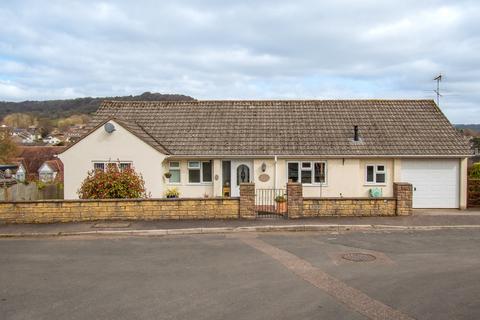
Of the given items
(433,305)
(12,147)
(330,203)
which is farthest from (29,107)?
(433,305)

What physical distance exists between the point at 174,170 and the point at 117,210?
20.8 ft

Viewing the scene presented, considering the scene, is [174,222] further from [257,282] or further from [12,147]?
[12,147]

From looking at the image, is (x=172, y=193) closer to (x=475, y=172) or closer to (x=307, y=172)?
(x=307, y=172)

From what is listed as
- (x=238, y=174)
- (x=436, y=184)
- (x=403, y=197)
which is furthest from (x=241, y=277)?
(x=436, y=184)

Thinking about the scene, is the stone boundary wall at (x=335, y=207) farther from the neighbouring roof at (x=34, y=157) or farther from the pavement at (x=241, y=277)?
the neighbouring roof at (x=34, y=157)

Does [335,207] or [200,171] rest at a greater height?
[200,171]

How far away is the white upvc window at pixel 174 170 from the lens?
76.9 ft

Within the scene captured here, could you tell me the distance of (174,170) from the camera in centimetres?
2350

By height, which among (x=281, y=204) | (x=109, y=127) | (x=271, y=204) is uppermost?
(x=109, y=127)

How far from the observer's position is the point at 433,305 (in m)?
7.95

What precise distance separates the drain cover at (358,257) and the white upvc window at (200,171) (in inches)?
469

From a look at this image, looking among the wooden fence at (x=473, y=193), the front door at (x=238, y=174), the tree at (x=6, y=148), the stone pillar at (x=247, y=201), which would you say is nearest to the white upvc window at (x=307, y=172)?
the front door at (x=238, y=174)

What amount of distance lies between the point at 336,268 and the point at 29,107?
15176 cm

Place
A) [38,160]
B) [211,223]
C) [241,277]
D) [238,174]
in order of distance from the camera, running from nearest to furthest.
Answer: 1. [241,277]
2. [211,223]
3. [238,174]
4. [38,160]
